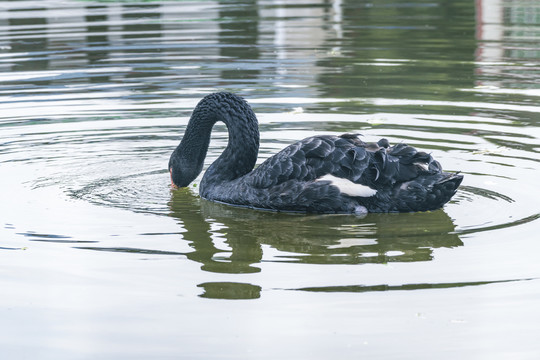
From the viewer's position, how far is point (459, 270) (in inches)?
201

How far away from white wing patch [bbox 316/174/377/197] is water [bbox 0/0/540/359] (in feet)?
0.68

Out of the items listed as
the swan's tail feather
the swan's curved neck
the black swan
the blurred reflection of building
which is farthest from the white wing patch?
the blurred reflection of building

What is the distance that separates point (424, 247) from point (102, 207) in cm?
211

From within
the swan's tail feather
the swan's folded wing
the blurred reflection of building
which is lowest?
the swan's tail feather

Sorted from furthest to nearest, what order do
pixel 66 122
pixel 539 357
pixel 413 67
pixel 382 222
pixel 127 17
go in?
pixel 127 17, pixel 413 67, pixel 66 122, pixel 382 222, pixel 539 357

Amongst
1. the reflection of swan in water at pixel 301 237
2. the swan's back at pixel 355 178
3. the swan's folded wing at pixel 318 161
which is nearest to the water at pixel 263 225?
the reflection of swan in water at pixel 301 237

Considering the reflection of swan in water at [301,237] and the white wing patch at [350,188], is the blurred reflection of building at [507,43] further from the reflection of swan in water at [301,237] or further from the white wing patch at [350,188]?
the white wing patch at [350,188]

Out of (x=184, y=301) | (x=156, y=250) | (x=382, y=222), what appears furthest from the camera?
(x=382, y=222)

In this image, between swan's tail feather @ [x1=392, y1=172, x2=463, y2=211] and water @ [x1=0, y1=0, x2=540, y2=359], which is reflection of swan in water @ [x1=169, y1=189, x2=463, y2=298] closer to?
water @ [x1=0, y1=0, x2=540, y2=359]

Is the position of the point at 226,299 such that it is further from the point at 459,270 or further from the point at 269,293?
the point at 459,270

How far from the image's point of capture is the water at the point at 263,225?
14.1 ft

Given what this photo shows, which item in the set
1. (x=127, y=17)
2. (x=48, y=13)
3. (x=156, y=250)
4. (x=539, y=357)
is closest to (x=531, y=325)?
(x=539, y=357)

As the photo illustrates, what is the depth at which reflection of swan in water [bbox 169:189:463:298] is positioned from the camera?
5359 mm

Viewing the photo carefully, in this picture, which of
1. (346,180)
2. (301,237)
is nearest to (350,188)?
(346,180)
